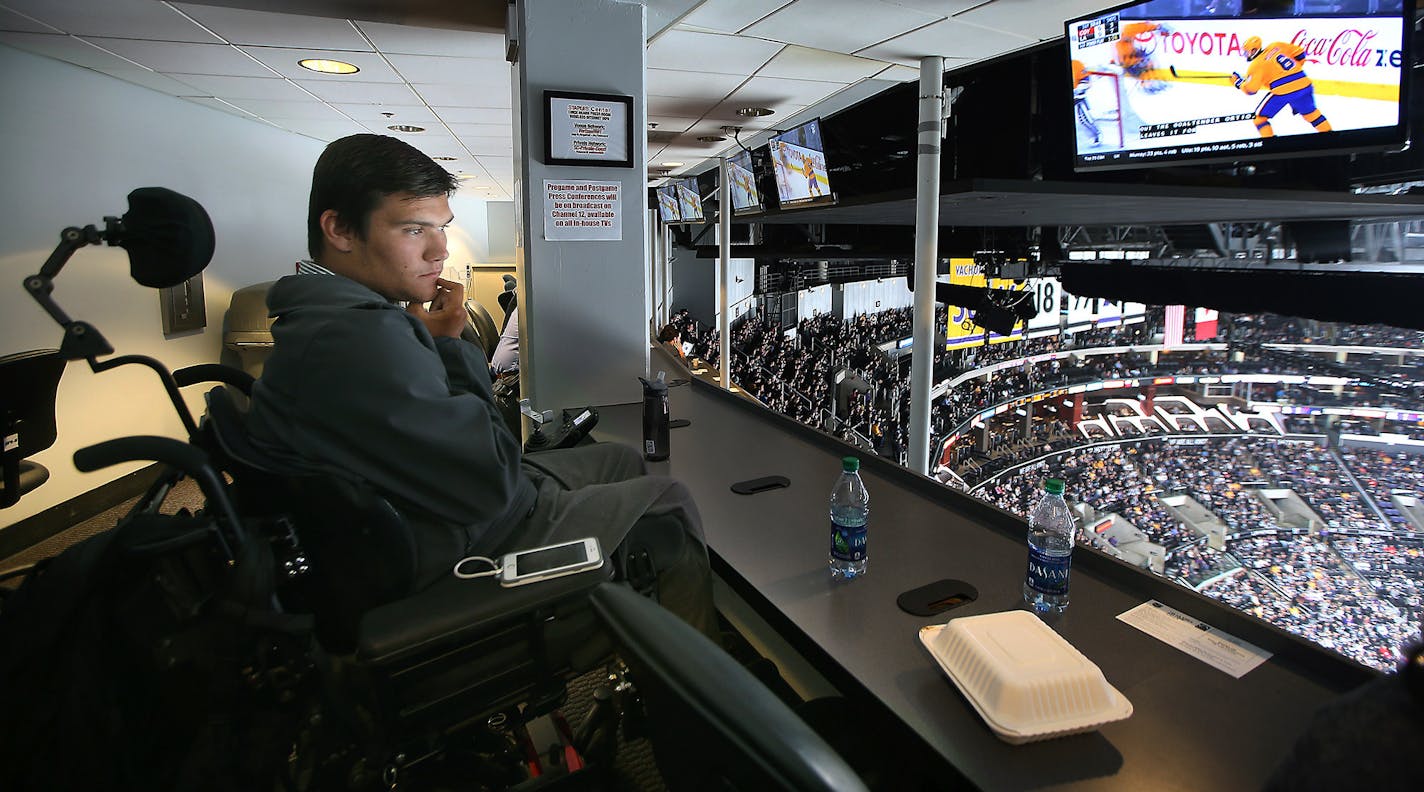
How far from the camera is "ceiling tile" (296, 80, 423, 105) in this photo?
419cm

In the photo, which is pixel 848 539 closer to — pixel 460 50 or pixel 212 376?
pixel 212 376

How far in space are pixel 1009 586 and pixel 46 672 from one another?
55.2 inches

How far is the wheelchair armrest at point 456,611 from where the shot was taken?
2.96 ft

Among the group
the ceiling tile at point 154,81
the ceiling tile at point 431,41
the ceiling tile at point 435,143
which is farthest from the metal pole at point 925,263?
the ceiling tile at point 435,143

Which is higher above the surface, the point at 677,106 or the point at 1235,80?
the point at 677,106

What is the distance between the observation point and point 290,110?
5.05 m

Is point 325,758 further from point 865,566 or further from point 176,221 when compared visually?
point 865,566

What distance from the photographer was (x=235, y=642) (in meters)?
0.87

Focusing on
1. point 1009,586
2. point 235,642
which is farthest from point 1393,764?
point 235,642

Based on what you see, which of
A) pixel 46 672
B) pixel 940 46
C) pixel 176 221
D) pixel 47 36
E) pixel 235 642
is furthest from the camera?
pixel 47 36

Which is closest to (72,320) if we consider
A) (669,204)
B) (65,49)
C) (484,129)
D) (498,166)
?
(65,49)

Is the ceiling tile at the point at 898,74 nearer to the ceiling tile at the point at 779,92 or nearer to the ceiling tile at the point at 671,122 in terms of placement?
the ceiling tile at the point at 779,92

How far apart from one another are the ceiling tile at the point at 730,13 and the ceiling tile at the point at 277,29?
166 centimetres

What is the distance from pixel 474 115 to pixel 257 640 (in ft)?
16.7
